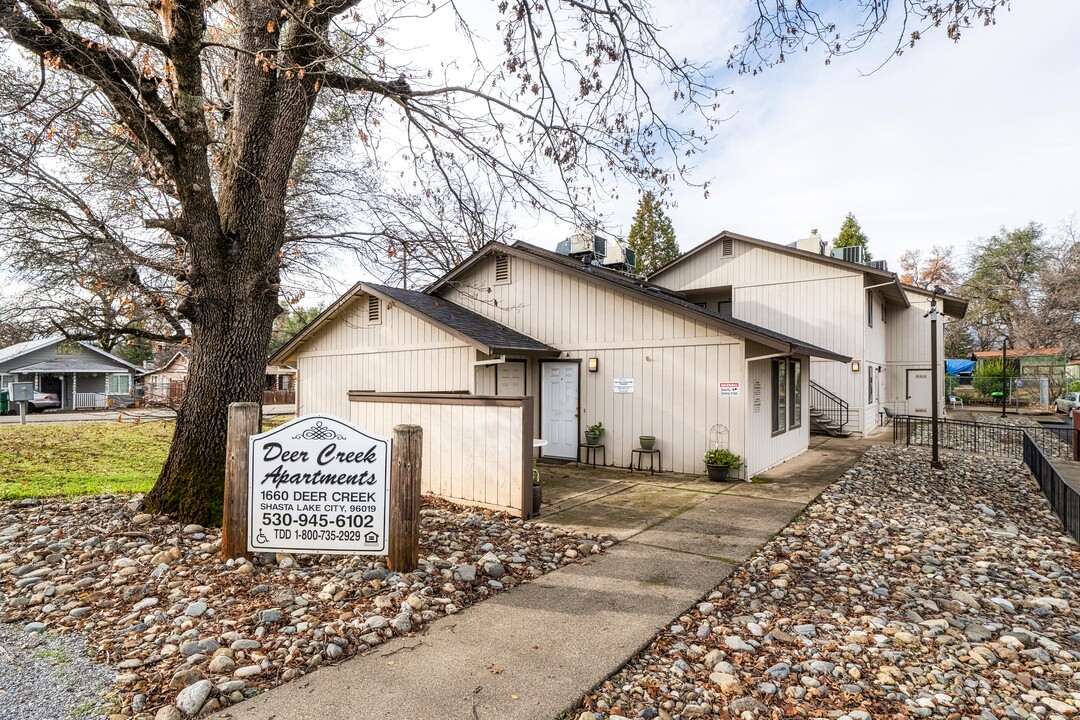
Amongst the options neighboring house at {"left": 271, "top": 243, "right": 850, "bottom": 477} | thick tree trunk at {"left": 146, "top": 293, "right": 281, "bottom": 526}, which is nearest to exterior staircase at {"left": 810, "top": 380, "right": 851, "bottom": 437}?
neighboring house at {"left": 271, "top": 243, "right": 850, "bottom": 477}

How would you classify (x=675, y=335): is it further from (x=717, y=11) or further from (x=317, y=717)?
(x=317, y=717)

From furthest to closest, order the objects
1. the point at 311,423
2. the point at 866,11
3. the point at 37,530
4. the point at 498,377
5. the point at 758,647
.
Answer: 1. the point at 498,377
2. the point at 37,530
3. the point at 311,423
4. the point at 866,11
5. the point at 758,647

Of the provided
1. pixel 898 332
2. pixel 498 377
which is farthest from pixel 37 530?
pixel 898 332

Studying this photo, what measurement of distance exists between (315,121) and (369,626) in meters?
8.43

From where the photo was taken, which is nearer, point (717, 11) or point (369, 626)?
point (369, 626)

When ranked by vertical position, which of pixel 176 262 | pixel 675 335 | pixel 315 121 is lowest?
pixel 675 335

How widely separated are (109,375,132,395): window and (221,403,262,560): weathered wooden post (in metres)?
36.6

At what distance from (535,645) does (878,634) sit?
2344 millimetres

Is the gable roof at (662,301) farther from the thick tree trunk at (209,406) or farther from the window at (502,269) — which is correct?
the thick tree trunk at (209,406)

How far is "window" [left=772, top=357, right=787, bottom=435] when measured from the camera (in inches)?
419

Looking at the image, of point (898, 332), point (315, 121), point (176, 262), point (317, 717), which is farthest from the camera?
point (898, 332)

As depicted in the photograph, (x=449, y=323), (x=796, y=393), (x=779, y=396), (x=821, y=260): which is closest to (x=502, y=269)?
(x=449, y=323)

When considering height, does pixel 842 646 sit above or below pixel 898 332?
below

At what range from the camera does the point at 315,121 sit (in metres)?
9.09
